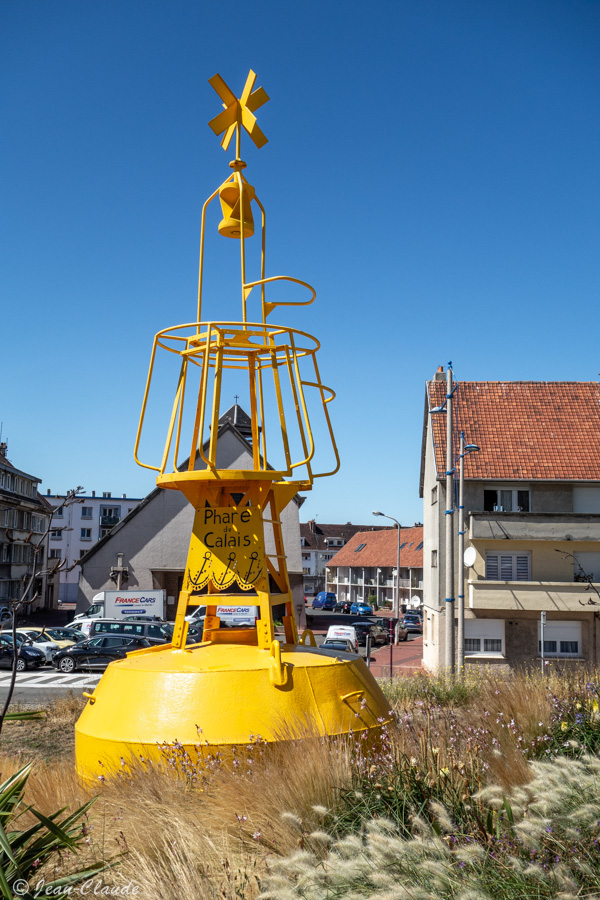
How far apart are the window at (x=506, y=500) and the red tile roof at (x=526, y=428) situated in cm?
73

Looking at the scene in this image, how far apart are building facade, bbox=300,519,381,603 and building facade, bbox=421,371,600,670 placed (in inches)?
3114

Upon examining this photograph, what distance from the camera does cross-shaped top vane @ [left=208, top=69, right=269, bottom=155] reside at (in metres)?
7.59

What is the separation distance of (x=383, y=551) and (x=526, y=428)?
55424 mm

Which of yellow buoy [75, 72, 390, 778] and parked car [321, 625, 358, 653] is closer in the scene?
yellow buoy [75, 72, 390, 778]

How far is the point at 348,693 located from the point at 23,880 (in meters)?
3.11

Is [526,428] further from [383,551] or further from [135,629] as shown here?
[383,551]

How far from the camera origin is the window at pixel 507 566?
3009cm

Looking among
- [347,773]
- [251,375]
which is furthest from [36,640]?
[347,773]

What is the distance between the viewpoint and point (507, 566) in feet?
98.8

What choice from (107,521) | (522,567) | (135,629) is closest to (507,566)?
(522,567)

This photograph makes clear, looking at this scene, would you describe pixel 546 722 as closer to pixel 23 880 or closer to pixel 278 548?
pixel 278 548

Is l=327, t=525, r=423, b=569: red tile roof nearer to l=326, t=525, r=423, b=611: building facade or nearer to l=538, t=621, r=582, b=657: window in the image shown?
l=326, t=525, r=423, b=611: building facade

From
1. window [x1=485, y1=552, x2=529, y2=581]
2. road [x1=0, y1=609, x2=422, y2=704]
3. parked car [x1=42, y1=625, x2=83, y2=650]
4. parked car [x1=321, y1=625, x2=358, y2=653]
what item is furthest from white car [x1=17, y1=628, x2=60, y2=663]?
window [x1=485, y1=552, x2=529, y2=581]

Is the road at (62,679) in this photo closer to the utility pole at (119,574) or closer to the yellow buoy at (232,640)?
the yellow buoy at (232,640)
